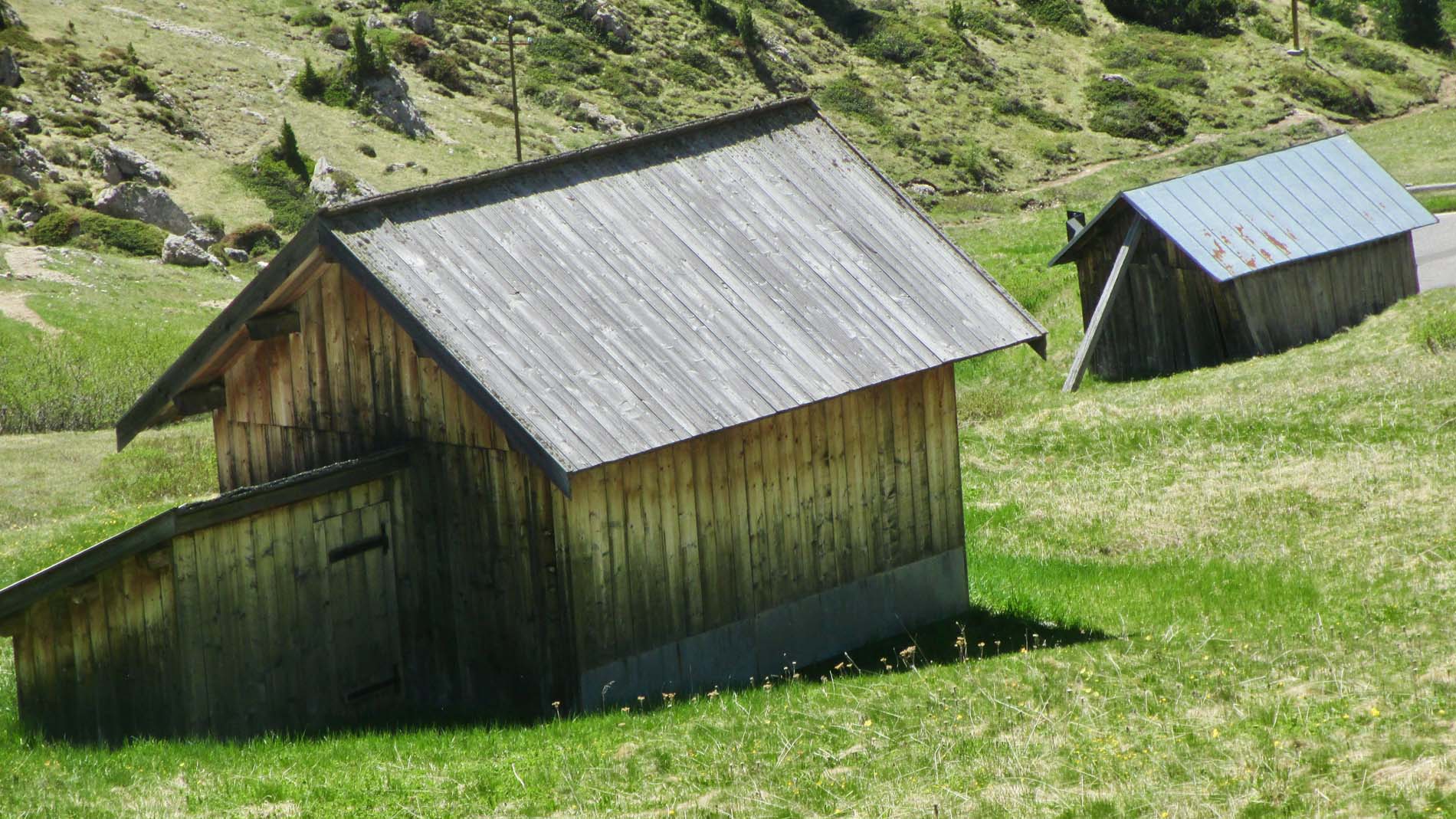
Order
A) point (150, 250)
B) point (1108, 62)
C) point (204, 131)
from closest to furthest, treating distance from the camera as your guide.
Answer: point (150, 250) → point (204, 131) → point (1108, 62)

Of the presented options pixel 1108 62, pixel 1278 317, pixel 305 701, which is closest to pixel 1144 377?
pixel 1278 317

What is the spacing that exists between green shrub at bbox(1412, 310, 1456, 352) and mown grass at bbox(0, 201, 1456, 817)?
3.46m

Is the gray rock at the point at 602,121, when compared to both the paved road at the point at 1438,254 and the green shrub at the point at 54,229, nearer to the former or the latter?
the green shrub at the point at 54,229

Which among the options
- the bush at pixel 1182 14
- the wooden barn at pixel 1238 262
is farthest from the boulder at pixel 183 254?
the bush at pixel 1182 14

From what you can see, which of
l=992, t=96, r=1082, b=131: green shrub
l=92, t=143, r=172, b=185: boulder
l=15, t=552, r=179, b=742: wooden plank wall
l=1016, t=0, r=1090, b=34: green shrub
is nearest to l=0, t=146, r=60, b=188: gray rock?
l=92, t=143, r=172, b=185: boulder

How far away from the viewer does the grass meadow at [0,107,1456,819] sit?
9875 millimetres

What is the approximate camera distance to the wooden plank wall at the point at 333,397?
13.3 meters

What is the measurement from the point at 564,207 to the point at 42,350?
26.7 m

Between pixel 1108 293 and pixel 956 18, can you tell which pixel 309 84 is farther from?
pixel 1108 293

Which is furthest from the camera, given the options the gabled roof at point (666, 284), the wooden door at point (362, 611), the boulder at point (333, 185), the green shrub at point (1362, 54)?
the green shrub at point (1362, 54)

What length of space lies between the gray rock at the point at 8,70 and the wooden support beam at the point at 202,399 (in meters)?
48.0

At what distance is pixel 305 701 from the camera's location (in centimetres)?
1299

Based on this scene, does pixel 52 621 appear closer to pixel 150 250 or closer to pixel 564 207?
pixel 564 207

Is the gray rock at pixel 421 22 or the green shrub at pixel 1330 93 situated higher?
the gray rock at pixel 421 22
